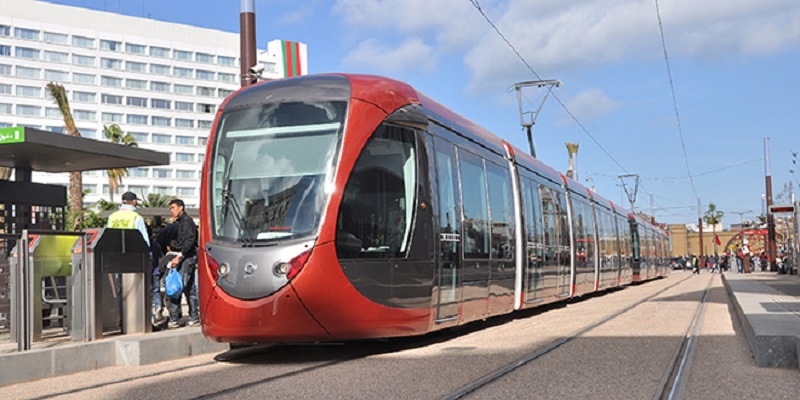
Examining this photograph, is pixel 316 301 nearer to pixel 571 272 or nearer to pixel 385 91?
pixel 385 91

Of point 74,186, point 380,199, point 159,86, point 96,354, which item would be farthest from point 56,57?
point 380,199

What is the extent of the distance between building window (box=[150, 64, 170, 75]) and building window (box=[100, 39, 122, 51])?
4356 mm

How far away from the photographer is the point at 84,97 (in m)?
100

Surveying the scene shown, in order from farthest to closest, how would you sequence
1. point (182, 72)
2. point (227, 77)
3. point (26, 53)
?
1. point (227, 77)
2. point (182, 72)
3. point (26, 53)

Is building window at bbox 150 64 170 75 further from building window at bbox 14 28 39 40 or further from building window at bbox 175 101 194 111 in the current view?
building window at bbox 14 28 39 40

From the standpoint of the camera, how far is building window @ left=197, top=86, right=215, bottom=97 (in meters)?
109

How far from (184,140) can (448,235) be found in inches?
4040

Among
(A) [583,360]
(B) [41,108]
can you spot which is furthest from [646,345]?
(B) [41,108]

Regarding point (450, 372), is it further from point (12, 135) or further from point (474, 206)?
point (12, 135)

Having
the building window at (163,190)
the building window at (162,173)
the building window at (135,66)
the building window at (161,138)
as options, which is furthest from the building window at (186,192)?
the building window at (135,66)

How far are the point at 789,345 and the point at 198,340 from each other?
6.01 m

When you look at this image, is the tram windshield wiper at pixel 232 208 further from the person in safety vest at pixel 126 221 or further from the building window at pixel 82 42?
the building window at pixel 82 42

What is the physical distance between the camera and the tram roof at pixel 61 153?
12303mm

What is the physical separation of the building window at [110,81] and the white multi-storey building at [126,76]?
11 cm
